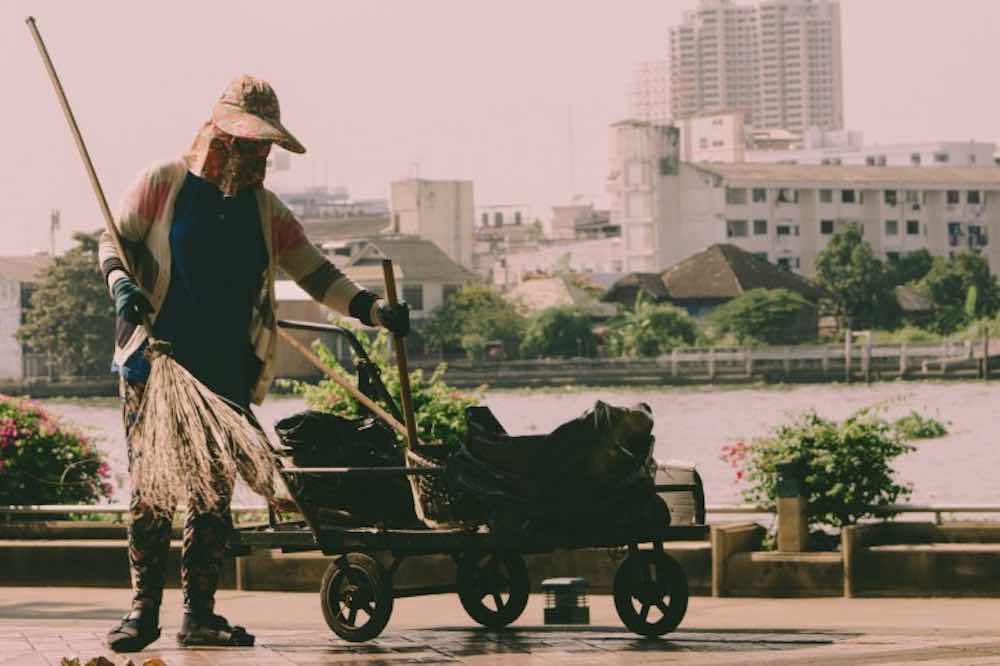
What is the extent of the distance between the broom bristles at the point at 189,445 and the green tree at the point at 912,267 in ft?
451

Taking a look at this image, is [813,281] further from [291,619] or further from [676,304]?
[291,619]

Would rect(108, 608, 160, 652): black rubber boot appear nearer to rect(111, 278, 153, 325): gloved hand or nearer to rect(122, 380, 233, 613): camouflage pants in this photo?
rect(122, 380, 233, 613): camouflage pants

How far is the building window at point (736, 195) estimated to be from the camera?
156625 mm

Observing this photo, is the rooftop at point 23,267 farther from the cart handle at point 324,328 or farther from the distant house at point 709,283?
the cart handle at point 324,328

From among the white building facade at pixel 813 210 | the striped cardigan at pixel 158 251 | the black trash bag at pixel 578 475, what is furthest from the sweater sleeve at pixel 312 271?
the white building facade at pixel 813 210

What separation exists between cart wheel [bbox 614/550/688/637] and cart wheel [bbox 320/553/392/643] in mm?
951

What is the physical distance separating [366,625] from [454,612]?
8.79ft

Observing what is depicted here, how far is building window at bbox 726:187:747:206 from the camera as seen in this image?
514 feet

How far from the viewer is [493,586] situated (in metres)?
9.86

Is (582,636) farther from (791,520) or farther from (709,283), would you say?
(709,283)

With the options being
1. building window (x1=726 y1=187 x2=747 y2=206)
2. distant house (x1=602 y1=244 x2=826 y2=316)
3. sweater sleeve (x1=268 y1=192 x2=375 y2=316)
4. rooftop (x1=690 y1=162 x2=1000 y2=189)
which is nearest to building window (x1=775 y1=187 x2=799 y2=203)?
rooftop (x1=690 y1=162 x2=1000 y2=189)

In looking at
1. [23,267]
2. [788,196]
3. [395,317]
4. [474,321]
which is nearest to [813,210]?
[788,196]

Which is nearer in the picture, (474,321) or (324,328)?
(324,328)

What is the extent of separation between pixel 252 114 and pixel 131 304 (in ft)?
3.14
